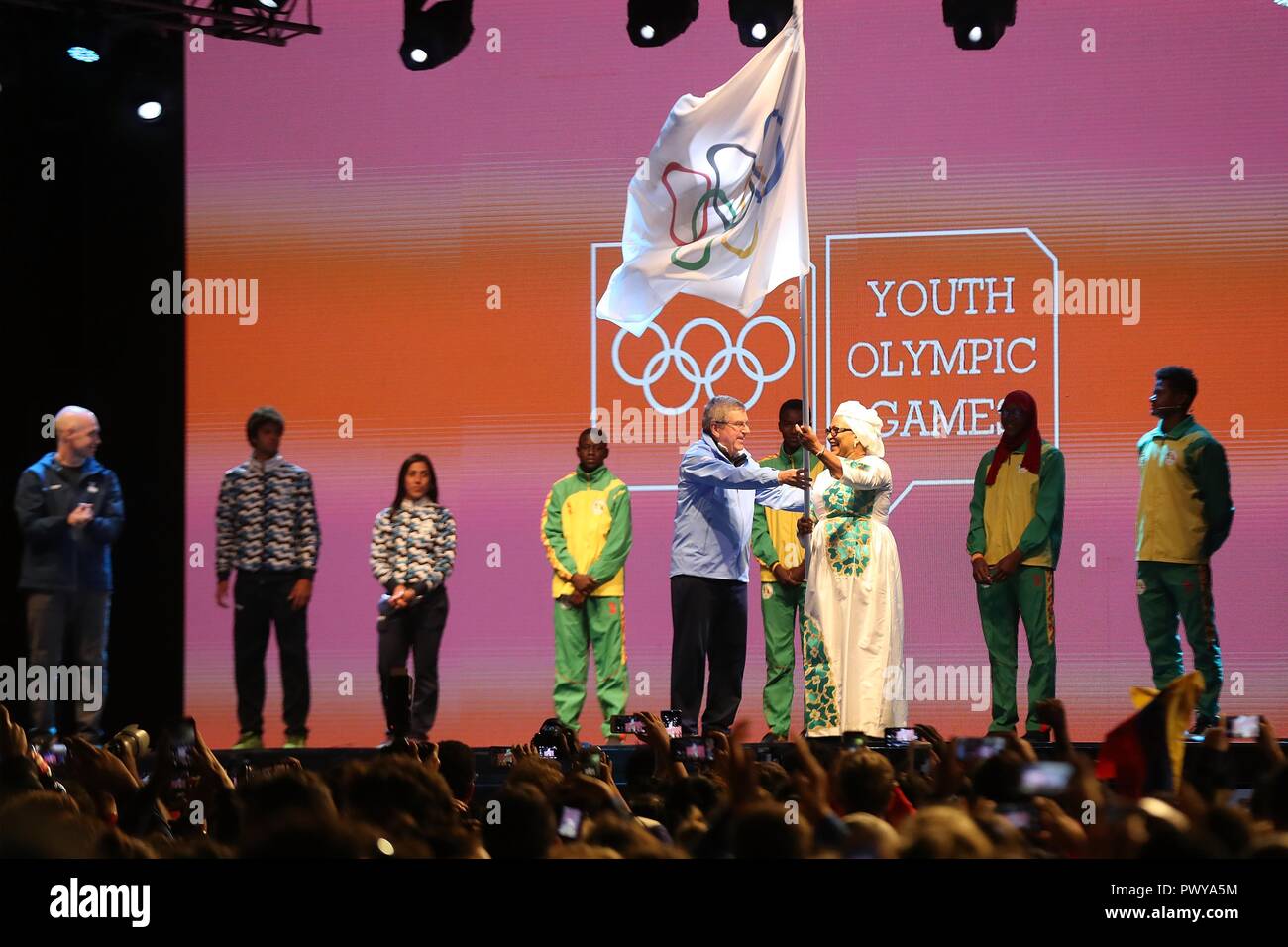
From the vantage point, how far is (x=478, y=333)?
28.3ft

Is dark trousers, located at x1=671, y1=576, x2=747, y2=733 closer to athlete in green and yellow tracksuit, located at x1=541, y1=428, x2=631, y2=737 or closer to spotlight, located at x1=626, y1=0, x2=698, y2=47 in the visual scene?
athlete in green and yellow tracksuit, located at x1=541, y1=428, x2=631, y2=737

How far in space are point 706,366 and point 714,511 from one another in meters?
1.41

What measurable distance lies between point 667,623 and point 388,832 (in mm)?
5649

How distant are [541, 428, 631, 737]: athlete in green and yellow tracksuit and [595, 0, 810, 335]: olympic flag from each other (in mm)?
910

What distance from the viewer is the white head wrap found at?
6883 millimetres

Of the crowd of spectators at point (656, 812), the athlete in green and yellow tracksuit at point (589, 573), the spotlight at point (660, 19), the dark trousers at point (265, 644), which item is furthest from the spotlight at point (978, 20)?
the crowd of spectators at point (656, 812)

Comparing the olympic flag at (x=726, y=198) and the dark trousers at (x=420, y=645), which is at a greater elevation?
the olympic flag at (x=726, y=198)

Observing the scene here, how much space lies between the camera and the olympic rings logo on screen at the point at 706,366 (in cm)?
840

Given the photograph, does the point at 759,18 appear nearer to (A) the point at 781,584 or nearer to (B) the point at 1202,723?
(A) the point at 781,584

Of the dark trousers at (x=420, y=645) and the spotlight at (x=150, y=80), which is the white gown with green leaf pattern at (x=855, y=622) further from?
the spotlight at (x=150, y=80)

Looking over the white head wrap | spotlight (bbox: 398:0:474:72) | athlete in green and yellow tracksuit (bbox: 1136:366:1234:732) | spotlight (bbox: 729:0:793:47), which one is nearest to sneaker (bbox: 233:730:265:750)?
the white head wrap

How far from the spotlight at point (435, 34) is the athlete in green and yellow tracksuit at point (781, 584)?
2566mm

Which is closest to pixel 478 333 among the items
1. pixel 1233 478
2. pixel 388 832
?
pixel 1233 478
